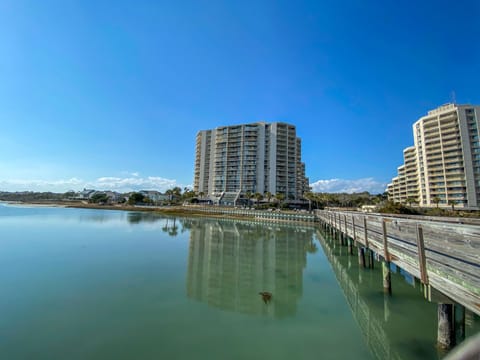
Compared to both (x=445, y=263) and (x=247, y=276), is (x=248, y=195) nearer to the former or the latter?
(x=247, y=276)

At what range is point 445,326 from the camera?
731cm

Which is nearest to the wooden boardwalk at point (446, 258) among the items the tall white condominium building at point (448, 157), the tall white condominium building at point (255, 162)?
the tall white condominium building at point (448, 157)

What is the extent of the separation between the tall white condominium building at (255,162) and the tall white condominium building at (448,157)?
3690 cm

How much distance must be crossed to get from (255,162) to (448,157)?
182 ft

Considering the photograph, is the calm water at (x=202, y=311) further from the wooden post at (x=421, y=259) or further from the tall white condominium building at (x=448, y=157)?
the tall white condominium building at (x=448, y=157)

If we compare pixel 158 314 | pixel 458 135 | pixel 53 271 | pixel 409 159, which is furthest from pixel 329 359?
pixel 409 159

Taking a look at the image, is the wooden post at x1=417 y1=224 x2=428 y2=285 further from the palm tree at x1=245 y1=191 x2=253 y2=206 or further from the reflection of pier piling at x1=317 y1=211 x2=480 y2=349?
the palm tree at x1=245 y1=191 x2=253 y2=206

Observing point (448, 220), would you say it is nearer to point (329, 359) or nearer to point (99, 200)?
point (329, 359)

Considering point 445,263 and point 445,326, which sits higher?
point 445,263

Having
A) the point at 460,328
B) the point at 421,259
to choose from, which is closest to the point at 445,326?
the point at 460,328

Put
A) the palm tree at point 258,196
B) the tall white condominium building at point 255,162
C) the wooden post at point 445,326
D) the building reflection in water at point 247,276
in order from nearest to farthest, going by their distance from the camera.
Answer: the wooden post at point 445,326
the building reflection in water at point 247,276
the palm tree at point 258,196
the tall white condominium building at point 255,162

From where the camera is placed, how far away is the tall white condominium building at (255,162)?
88125 millimetres

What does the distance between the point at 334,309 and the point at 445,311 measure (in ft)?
15.1

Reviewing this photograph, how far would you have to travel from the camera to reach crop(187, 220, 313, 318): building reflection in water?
11384 millimetres
